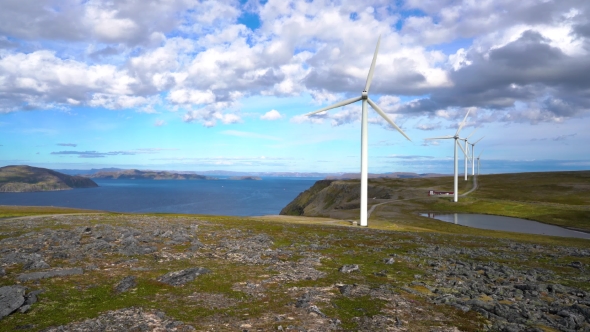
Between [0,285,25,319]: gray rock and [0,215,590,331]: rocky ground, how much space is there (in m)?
0.04

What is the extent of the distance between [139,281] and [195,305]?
17.7 feet

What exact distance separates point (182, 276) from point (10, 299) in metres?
8.16

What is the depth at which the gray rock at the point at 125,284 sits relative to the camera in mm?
18925

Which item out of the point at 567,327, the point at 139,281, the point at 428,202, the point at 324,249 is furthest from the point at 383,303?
the point at 428,202

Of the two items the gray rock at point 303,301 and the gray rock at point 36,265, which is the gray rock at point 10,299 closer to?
the gray rock at point 36,265

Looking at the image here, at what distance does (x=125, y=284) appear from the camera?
768 inches

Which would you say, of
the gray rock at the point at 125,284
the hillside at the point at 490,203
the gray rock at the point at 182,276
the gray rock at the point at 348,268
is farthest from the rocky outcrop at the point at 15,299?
the hillside at the point at 490,203

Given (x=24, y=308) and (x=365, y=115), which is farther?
(x=365, y=115)

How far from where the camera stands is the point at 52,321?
571 inches

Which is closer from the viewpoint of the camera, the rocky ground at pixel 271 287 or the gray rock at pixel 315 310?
the rocky ground at pixel 271 287

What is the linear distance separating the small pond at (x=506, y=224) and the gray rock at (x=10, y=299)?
287 feet

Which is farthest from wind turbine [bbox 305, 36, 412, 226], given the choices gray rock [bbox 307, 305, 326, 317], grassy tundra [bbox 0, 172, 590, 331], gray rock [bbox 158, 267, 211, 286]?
gray rock [bbox 307, 305, 326, 317]

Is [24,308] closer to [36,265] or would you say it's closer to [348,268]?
[36,265]

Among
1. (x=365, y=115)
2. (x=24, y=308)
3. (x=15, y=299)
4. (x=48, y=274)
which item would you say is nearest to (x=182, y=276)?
(x=48, y=274)
